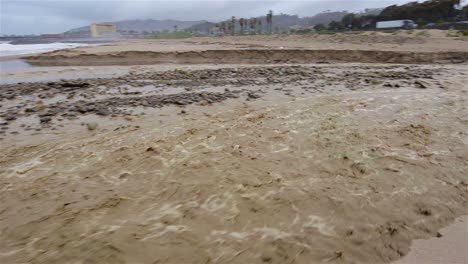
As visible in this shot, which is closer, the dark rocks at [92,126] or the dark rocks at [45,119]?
Answer: the dark rocks at [92,126]

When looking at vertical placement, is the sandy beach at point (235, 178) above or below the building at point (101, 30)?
below

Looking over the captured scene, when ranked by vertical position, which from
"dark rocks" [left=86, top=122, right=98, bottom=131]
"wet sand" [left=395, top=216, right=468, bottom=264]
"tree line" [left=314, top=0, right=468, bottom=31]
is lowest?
"wet sand" [left=395, top=216, right=468, bottom=264]

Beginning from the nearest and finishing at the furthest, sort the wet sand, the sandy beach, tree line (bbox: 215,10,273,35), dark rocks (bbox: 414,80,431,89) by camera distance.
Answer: the wet sand < the sandy beach < dark rocks (bbox: 414,80,431,89) < tree line (bbox: 215,10,273,35)

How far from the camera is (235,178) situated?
13.6 feet

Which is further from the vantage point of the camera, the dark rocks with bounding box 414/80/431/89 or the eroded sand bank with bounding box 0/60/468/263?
the dark rocks with bounding box 414/80/431/89

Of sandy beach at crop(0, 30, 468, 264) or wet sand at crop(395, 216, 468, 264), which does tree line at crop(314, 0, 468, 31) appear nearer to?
sandy beach at crop(0, 30, 468, 264)

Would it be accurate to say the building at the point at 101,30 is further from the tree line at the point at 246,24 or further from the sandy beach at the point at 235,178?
the sandy beach at the point at 235,178

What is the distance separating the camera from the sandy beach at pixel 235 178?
2891mm

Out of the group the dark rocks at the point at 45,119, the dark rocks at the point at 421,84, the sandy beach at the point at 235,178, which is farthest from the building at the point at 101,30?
the dark rocks at the point at 421,84

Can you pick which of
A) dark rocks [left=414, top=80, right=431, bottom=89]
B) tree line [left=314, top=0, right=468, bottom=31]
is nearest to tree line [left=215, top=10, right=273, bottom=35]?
tree line [left=314, top=0, right=468, bottom=31]

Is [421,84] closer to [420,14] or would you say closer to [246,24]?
[420,14]

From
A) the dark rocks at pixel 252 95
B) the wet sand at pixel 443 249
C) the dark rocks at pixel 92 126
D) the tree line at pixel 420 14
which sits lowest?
the wet sand at pixel 443 249

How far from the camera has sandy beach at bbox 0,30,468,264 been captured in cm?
289

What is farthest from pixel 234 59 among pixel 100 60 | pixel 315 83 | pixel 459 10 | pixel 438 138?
pixel 459 10
